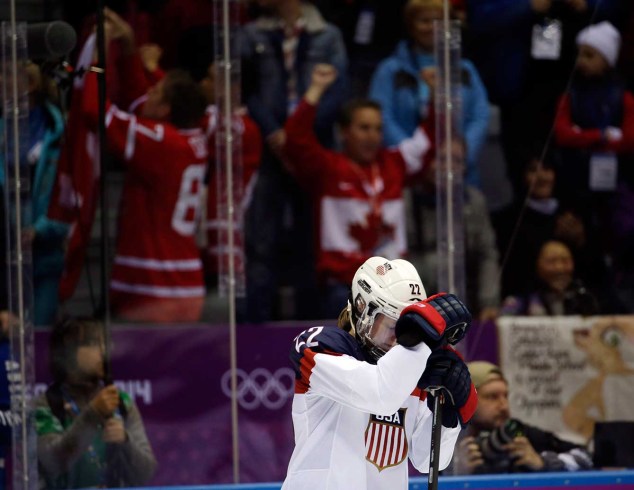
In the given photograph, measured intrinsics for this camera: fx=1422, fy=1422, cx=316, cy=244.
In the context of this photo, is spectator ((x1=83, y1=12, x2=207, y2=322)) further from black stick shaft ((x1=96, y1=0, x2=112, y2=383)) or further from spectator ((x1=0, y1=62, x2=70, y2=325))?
spectator ((x1=0, y1=62, x2=70, y2=325))

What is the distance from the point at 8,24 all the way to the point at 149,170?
83 centimetres

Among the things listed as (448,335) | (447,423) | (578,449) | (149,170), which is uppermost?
(149,170)

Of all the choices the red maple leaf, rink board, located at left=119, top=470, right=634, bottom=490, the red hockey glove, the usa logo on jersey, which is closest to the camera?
rink board, located at left=119, top=470, right=634, bottom=490

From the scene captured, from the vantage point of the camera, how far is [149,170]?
570 cm

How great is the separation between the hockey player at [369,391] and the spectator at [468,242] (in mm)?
2111

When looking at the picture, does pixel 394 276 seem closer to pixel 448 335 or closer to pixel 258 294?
pixel 448 335

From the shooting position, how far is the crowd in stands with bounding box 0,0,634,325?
5.60 meters

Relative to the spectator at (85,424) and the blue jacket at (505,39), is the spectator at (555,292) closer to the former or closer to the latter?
the blue jacket at (505,39)

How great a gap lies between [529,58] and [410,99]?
0.64m

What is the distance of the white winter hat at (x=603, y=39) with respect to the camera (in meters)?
6.22

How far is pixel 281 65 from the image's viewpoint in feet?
19.2

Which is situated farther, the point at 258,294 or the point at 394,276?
the point at 258,294

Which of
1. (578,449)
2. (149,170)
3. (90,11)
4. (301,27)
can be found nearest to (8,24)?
(90,11)

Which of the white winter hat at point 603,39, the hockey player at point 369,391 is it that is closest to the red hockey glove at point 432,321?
the hockey player at point 369,391
